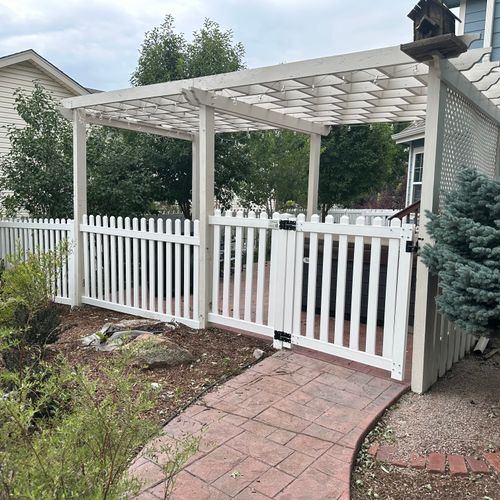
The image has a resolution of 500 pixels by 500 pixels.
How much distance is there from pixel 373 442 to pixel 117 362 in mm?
1772

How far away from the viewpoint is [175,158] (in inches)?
330

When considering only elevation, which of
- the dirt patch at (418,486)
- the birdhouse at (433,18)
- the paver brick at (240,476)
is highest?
the birdhouse at (433,18)

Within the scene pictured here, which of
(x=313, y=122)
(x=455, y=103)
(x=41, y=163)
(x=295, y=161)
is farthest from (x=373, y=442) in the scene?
(x=295, y=161)

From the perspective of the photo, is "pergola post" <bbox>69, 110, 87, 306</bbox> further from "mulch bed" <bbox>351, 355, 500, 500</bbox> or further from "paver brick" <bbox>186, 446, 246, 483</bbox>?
"mulch bed" <bbox>351, 355, 500, 500</bbox>

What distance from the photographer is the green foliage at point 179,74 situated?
8445 millimetres

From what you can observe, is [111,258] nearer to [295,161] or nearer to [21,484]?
[21,484]

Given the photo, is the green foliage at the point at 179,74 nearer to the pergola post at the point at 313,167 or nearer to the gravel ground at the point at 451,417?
the pergola post at the point at 313,167

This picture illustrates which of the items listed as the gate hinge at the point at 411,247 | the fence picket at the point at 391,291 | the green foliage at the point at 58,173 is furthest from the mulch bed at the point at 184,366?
the green foliage at the point at 58,173

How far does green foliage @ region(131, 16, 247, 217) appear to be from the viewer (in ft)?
27.7

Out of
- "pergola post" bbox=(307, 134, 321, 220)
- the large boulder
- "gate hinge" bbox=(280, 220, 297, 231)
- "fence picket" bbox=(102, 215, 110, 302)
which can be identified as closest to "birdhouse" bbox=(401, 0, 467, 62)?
"gate hinge" bbox=(280, 220, 297, 231)

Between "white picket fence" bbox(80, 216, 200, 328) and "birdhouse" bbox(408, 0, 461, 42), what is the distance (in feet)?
8.96

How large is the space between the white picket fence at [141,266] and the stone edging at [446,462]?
266cm

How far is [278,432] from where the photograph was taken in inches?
110

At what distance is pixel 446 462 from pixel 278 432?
3.16 ft
